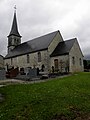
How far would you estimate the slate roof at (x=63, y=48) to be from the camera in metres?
35.6

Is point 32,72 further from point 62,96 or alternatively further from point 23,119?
point 23,119

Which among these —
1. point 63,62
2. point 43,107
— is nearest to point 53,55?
point 63,62

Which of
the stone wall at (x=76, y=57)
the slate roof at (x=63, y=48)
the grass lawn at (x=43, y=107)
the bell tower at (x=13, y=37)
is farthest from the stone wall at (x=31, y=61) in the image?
the grass lawn at (x=43, y=107)

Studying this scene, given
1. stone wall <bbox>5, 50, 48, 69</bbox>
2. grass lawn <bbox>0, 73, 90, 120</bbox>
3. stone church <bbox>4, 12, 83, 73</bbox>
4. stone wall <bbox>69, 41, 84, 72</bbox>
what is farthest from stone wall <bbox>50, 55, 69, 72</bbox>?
grass lawn <bbox>0, 73, 90, 120</bbox>

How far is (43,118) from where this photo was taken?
7488 mm

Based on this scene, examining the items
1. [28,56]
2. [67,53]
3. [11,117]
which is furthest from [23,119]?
[28,56]

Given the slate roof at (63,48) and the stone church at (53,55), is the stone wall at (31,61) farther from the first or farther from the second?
the slate roof at (63,48)

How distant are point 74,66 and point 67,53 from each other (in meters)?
3.66

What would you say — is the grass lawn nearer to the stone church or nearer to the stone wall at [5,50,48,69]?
the stone church

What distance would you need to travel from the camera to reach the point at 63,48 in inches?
1469

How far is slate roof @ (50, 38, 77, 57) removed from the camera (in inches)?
1403

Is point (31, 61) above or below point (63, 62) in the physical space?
above

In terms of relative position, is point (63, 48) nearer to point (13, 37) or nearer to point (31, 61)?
point (31, 61)

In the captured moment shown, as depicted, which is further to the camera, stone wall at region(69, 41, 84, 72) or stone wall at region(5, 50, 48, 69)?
stone wall at region(5, 50, 48, 69)
